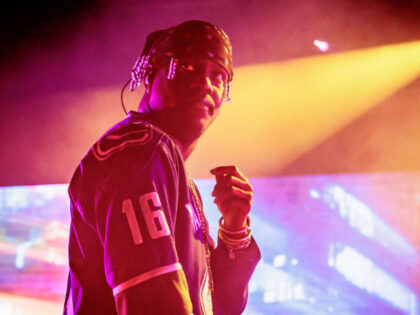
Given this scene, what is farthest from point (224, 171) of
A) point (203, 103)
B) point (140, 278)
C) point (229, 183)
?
point (140, 278)

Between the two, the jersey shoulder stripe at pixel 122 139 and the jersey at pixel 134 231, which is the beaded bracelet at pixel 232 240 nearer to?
the jersey at pixel 134 231

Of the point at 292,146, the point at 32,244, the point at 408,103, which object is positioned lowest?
the point at 32,244

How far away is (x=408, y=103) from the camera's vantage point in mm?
2887

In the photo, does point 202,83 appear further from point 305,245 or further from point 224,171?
point 305,245

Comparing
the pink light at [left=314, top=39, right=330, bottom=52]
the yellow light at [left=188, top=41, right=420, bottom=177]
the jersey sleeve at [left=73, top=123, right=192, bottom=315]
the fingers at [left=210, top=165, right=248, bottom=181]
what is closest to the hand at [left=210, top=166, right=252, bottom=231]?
the fingers at [left=210, top=165, right=248, bottom=181]

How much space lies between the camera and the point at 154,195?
1.94 ft

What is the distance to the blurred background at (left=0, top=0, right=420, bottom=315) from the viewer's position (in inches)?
101

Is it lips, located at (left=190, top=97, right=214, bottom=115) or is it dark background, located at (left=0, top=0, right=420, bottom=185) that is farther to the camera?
dark background, located at (left=0, top=0, right=420, bottom=185)

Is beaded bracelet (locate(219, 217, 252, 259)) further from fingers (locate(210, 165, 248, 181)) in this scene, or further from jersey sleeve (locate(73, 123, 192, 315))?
jersey sleeve (locate(73, 123, 192, 315))

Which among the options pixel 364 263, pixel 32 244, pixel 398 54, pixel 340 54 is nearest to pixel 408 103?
pixel 398 54

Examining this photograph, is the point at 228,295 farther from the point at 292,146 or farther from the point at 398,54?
the point at 398,54

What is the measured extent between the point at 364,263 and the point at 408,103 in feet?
7.30

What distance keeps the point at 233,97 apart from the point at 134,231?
238 cm

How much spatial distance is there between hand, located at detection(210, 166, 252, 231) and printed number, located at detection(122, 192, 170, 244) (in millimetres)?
519
